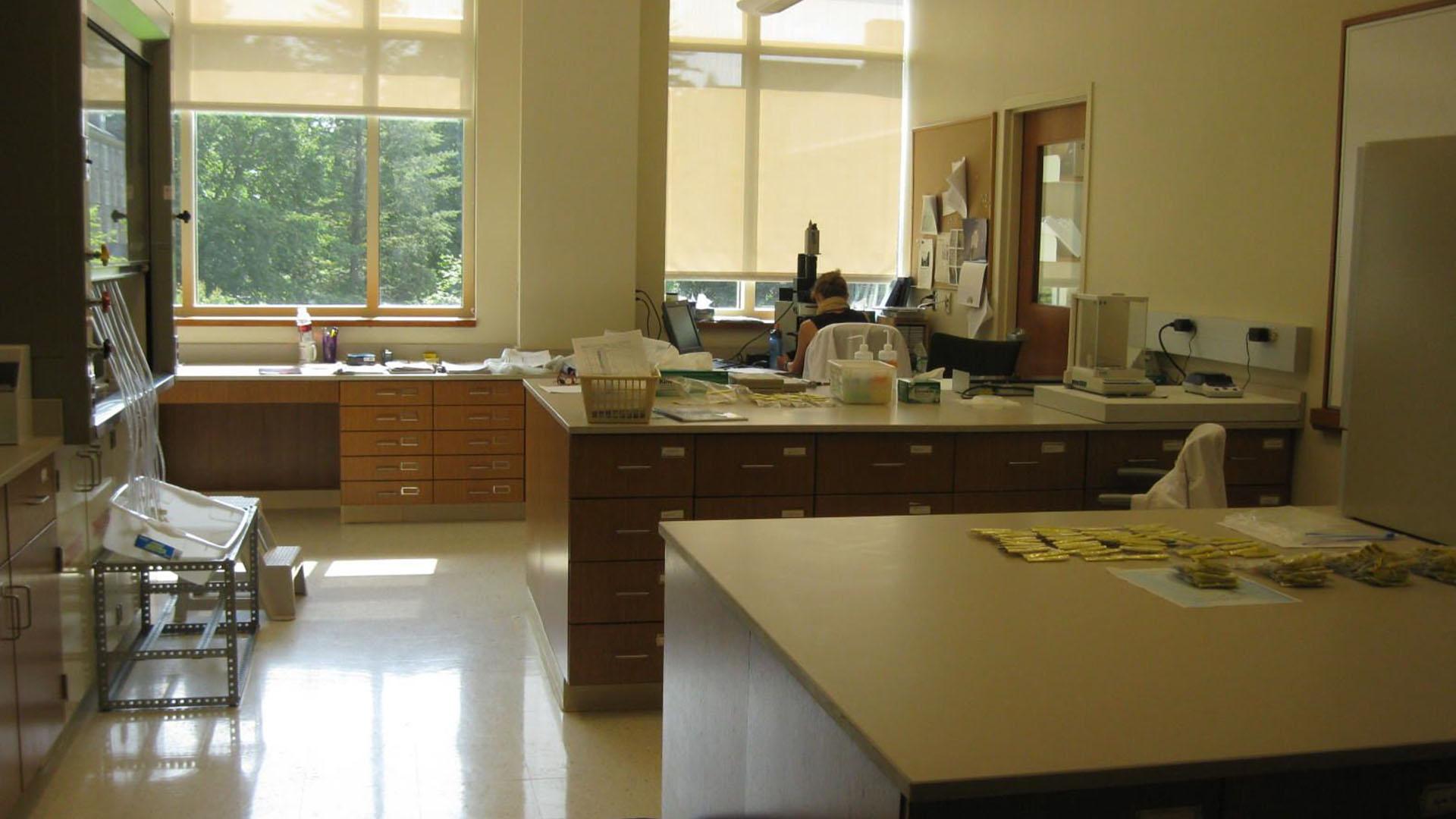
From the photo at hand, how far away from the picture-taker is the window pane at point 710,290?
8070 mm

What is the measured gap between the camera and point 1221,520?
2652 millimetres

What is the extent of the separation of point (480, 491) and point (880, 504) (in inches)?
127

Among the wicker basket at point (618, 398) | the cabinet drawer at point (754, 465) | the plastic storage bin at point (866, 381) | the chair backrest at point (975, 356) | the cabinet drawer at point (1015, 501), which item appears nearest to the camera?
the wicker basket at point (618, 398)

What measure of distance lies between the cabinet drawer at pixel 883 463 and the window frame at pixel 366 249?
388cm

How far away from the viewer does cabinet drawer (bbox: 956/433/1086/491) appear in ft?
13.5

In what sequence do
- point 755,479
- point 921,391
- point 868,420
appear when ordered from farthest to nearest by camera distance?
point 921,391 < point 868,420 < point 755,479

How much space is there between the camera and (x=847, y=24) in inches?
316

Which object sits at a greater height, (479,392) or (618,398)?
(618,398)

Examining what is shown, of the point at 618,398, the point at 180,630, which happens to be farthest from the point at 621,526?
the point at 180,630

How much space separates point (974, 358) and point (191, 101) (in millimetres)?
4456

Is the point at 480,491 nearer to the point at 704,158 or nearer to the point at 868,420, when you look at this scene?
the point at 704,158

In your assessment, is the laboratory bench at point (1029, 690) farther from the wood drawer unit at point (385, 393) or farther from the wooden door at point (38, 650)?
the wood drawer unit at point (385, 393)

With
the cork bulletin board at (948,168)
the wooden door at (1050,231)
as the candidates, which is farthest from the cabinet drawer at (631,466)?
the cork bulletin board at (948,168)

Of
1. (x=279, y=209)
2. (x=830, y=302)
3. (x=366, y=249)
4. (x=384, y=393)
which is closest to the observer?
(x=830, y=302)
